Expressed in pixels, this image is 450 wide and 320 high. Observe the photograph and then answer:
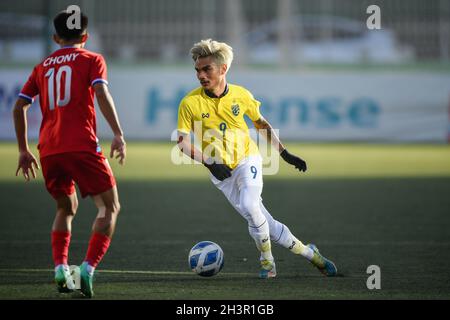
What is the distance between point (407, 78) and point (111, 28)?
10541 mm

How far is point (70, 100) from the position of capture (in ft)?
20.8

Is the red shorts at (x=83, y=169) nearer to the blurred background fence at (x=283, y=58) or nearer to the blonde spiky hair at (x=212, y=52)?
the blonde spiky hair at (x=212, y=52)

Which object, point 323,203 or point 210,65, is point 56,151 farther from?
point 323,203

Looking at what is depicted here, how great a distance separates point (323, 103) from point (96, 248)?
16.6 metres

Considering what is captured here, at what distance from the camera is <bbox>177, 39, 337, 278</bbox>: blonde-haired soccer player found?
7242 mm

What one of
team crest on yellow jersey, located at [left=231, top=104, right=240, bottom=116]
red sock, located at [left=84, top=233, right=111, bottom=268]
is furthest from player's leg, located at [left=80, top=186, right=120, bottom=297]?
team crest on yellow jersey, located at [left=231, top=104, right=240, bottom=116]

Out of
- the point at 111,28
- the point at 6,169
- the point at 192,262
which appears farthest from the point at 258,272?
the point at 111,28

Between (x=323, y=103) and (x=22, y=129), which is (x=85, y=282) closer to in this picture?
(x=22, y=129)

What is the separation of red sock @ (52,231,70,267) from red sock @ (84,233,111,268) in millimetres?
215

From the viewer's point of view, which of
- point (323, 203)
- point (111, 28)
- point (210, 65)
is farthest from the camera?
point (111, 28)

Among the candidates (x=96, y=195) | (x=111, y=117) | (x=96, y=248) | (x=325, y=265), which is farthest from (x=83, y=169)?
(x=325, y=265)

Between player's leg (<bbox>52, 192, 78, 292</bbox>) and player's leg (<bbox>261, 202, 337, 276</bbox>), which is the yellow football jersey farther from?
player's leg (<bbox>52, 192, 78, 292</bbox>)

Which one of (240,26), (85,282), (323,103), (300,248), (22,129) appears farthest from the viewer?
(240,26)

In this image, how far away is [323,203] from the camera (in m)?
12.4
